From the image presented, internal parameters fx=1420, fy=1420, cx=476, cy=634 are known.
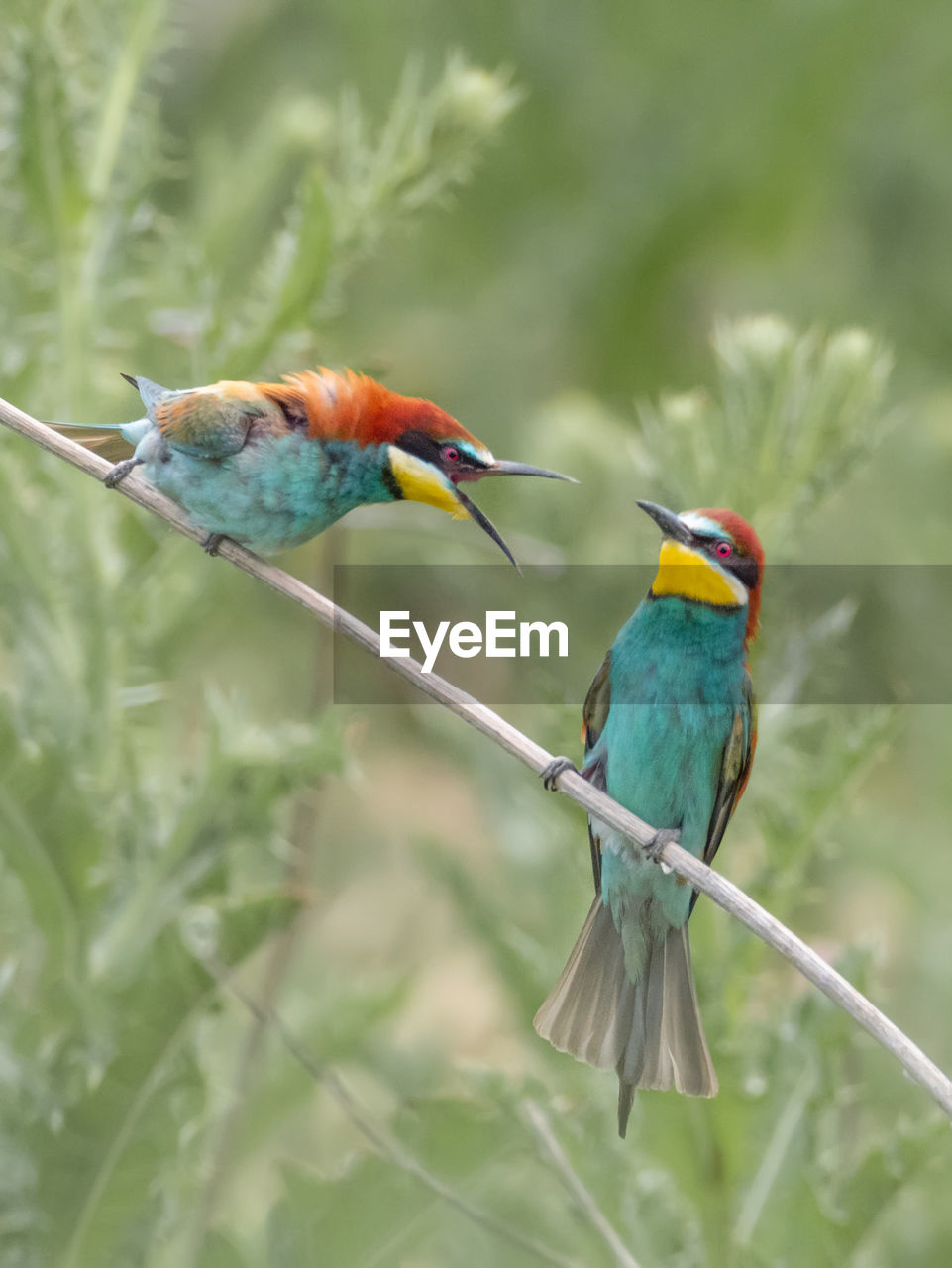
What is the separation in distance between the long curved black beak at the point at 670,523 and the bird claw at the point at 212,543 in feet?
0.89

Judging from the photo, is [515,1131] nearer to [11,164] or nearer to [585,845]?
[585,845]

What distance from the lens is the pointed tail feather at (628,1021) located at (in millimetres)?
844

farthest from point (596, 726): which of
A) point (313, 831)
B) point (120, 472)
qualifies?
point (313, 831)

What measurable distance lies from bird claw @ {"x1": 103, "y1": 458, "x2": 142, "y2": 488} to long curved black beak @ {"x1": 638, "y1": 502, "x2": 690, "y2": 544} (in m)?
0.34

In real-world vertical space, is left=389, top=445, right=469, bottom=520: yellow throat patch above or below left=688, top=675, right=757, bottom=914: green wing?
above

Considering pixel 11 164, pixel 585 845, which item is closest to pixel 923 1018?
pixel 585 845

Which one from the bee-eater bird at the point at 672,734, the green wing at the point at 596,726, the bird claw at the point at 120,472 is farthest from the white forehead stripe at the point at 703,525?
the bird claw at the point at 120,472

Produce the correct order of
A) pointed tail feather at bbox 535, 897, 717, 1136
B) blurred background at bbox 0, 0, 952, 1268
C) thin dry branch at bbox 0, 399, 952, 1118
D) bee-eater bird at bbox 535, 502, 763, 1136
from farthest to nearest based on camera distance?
1. blurred background at bbox 0, 0, 952, 1268
2. bee-eater bird at bbox 535, 502, 763, 1136
3. pointed tail feather at bbox 535, 897, 717, 1136
4. thin dry branch at bbox 0, 399, 952, 1118

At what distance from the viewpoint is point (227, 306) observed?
6.22 ft

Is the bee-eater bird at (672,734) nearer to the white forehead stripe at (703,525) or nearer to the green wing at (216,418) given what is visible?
the white forehead stripe at (703,525)

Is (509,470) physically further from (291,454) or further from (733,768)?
(733,768)

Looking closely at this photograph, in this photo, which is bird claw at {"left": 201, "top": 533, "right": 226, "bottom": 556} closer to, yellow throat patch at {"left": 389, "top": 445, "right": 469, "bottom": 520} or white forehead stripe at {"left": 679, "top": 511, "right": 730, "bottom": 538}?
yellow throat patch at {"left": 389, "top": 445, "right": 469, "bottom": 520}

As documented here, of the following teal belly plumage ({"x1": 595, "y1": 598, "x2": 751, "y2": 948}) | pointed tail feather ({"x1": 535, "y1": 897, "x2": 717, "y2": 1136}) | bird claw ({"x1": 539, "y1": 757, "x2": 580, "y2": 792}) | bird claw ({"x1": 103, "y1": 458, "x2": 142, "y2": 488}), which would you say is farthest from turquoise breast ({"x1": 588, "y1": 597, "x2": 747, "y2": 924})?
bird claw ({"x1": 103, "y1": 458, "x2": 142, "y2": 488})

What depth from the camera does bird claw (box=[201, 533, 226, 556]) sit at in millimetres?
894
